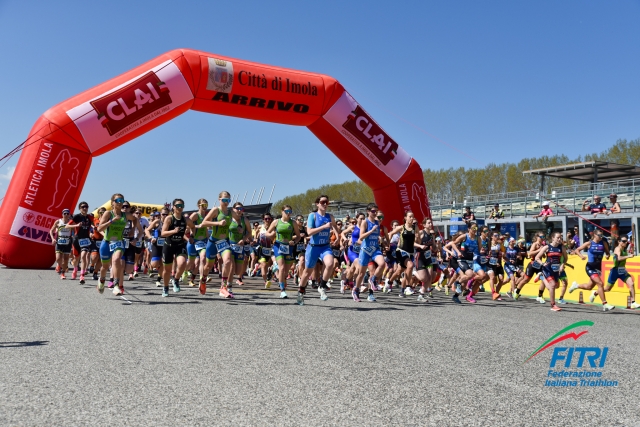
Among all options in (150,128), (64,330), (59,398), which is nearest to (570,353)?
(59,398)

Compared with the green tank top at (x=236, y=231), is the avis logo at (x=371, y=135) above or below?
above

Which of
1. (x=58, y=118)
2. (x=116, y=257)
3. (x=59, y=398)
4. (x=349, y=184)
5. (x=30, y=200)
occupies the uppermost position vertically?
(x=349, y=184)

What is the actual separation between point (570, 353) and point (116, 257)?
304 inches

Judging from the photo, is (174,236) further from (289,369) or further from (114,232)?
(289,369)

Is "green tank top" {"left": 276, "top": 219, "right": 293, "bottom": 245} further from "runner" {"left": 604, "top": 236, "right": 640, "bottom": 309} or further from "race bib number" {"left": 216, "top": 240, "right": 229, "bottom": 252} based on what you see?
"runner" {"left": 604, "top": 236, "right": 640, "bottom": 309}

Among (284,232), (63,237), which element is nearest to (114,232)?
(284,232)

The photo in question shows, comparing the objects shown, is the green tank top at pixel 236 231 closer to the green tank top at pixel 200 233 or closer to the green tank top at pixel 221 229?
the green tank top at pixel 221 229

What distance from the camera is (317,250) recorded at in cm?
1057

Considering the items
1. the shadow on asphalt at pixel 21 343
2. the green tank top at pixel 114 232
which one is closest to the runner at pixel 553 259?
the green tank top at pixel 114 232

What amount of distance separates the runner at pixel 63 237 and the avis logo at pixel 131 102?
299 centimetres

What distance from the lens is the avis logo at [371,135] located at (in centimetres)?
1895

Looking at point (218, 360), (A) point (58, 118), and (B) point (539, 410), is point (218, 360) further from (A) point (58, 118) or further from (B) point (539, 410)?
(A) point (58, 118)

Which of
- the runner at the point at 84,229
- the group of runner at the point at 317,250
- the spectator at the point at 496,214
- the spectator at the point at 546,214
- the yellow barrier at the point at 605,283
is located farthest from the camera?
the spectator at the point at 496,214

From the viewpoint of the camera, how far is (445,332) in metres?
7.06
